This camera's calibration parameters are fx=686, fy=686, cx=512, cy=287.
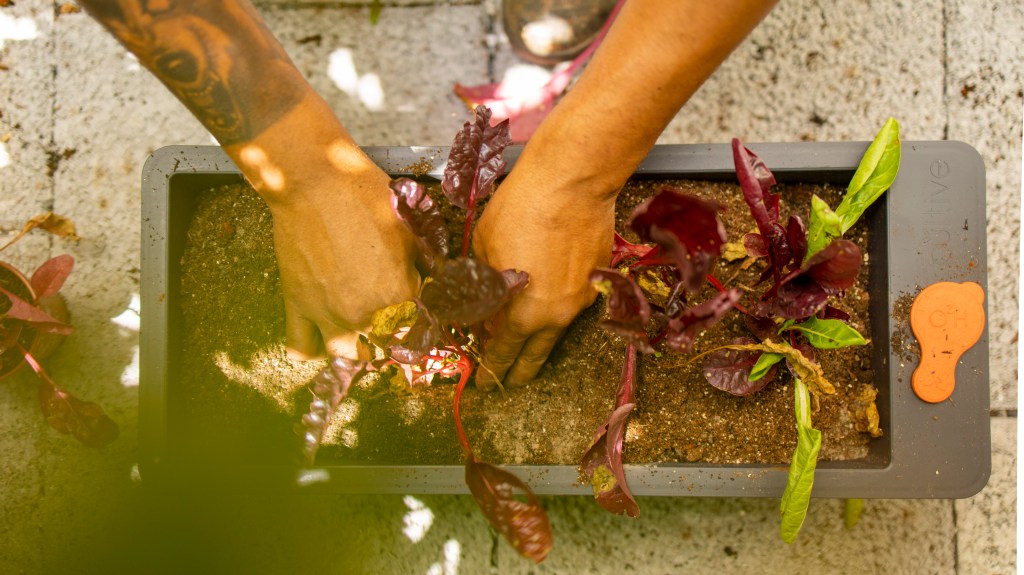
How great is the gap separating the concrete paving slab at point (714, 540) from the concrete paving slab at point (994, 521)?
0.38 feet

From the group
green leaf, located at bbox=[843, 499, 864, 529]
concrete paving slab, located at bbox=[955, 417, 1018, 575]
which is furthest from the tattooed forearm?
concrete paving slab, located at bbox=[955, 417, 1018, 575]

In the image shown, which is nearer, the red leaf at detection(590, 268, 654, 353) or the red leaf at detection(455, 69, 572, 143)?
the red leaf at detection(590, 268, 654, 353)

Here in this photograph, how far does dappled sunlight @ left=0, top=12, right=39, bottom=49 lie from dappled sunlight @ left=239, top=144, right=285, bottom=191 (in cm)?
92

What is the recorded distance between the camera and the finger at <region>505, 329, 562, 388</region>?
99cm

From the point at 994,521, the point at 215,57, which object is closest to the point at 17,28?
the point at 215,57

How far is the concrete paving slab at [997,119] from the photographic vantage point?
55.7 inches

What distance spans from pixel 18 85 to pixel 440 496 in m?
1.26

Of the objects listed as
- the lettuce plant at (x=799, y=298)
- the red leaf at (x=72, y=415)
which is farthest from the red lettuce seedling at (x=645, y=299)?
the red leaf at (x=72, y=415)

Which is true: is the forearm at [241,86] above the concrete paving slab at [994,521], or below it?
above

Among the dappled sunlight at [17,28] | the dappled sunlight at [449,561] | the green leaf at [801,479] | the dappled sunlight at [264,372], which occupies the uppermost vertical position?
the dappled sunlight at [17,28]

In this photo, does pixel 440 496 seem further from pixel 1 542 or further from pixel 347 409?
pixel 1 542

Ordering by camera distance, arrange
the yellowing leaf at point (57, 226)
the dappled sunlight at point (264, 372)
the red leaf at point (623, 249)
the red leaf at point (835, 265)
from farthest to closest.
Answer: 1. the yellowing leaf at point (57, 226)
2. the dappled sunlight at point (264, 372)
3. the red leaf at point (623, 249)
4. the red leaf at point (835, 265)

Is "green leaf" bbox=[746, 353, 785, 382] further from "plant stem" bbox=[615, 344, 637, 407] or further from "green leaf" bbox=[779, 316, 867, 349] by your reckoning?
"plant stem" bbox=[615, 344, 637, 407]

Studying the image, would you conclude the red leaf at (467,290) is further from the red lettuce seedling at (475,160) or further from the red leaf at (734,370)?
the red leaf at (734,370)
